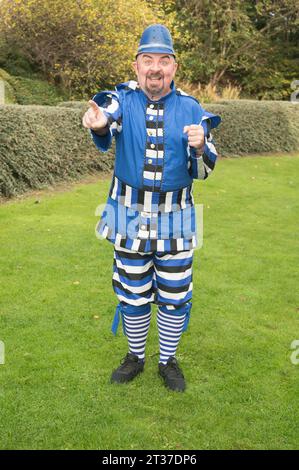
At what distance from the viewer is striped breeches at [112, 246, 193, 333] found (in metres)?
3.25

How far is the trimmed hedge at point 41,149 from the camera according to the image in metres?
8.21

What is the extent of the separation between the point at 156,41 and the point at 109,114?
48 cm

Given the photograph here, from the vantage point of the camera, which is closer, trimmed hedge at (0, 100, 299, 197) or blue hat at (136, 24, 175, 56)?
blue hat at (136, 24, 175, 56)

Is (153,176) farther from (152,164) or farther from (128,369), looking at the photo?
(128,369)

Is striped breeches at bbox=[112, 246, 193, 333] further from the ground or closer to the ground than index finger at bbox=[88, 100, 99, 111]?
closer to the ground

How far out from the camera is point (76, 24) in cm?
1293

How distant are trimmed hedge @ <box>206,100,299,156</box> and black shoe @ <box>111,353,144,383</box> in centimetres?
1017

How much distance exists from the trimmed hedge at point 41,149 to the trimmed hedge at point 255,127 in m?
4.13

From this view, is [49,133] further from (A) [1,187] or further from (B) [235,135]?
(B) [235,135]
